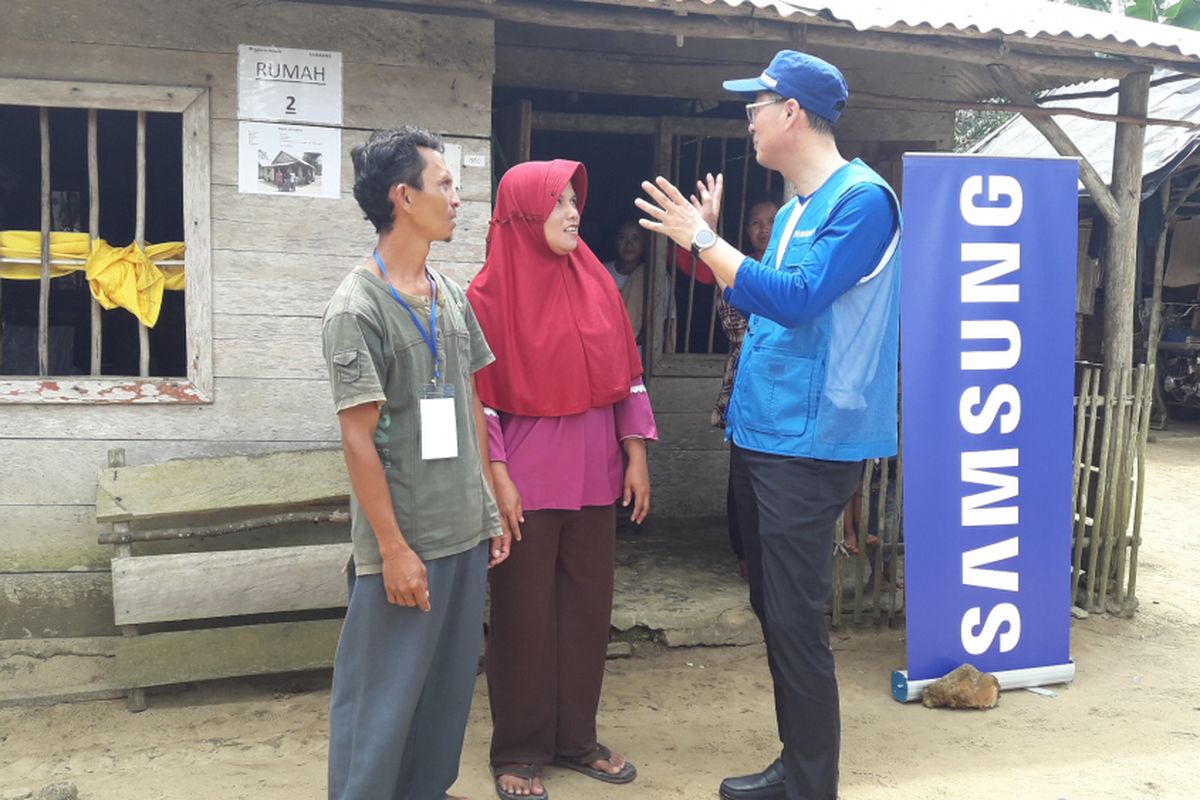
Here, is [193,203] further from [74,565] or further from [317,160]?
[74,565]

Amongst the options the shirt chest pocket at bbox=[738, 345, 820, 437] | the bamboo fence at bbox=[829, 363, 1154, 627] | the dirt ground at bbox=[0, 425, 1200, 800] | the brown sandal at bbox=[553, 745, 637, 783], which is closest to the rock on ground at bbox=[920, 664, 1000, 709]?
the dirt ground at bbox=[0, 425, 1200, 800]

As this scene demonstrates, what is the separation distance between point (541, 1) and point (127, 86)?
5.25 ft

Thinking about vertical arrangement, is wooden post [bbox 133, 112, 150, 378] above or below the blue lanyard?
above

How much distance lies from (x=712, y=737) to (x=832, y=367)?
1584mm

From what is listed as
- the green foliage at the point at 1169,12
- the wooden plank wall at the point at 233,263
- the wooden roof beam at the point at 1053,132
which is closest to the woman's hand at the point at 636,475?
the wooden plank wall at the point at 233,263

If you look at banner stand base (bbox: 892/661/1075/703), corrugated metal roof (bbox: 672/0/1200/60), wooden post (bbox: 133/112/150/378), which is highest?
corrugated metal roof (bbox: 672/0/1200/60)

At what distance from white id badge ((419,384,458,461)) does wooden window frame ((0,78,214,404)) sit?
1.92 m

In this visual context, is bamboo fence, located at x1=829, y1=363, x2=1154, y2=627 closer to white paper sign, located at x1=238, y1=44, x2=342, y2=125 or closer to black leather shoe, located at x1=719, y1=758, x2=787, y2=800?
black leather shoe, located at x1=719, y1=758, x2=787, y2=800

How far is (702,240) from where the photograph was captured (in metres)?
2.59

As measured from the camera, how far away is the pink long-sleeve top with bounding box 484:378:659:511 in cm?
290

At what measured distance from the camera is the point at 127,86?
3.71 metres

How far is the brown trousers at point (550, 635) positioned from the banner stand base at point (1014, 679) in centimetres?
138

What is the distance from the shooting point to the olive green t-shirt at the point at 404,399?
2.17m

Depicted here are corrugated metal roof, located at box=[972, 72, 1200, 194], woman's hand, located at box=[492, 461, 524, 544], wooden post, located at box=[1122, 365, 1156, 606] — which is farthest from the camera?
corrugated metal roof, located at box=[972, 72, 1200, 194]
